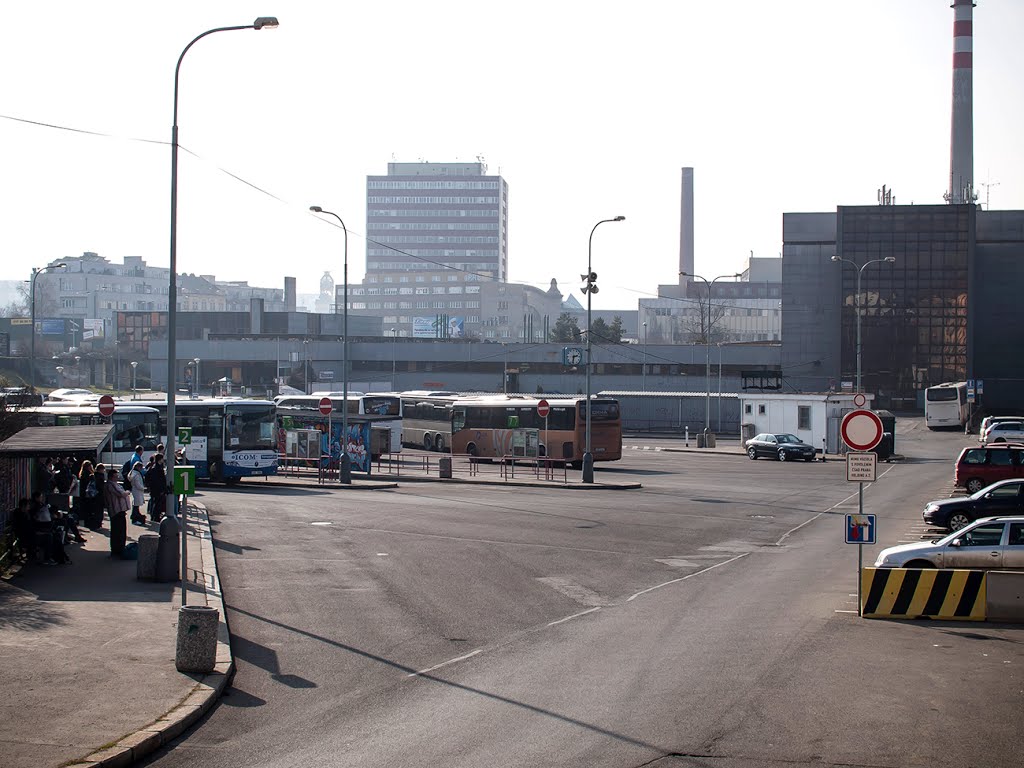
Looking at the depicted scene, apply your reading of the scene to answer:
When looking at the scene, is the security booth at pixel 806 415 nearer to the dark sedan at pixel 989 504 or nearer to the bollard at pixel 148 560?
the dark sedan at pixel 989 504

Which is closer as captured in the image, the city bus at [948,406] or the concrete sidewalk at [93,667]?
the concrete sidewalk at [93,667]

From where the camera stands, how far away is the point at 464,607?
54.4 feet

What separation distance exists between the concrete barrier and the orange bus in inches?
1183

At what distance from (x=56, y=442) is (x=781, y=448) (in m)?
40.7

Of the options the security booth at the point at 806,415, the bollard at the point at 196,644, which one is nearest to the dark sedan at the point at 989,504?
the bollard at the point at 196,644

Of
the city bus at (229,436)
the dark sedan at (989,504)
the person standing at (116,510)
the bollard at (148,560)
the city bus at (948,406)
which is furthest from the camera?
the city bus at (948,406)

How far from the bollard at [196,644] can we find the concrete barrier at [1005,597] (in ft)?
36.7

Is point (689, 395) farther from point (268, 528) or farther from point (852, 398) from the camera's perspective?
point (268, 528)

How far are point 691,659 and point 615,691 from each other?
189cm

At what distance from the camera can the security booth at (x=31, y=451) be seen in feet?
58.7

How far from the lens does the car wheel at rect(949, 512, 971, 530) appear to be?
25359 mm

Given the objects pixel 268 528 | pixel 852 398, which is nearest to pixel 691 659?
pixel 268 528

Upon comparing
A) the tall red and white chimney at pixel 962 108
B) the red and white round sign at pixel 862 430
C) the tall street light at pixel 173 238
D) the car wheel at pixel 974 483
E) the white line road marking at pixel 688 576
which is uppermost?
the tall red and white chimney at pixel 962 108

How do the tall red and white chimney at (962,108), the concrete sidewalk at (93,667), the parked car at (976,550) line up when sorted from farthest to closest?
the tall red and white chimney at (962,108)
the parked car at (976,550)
the concrete sidewalk at (93,667)
